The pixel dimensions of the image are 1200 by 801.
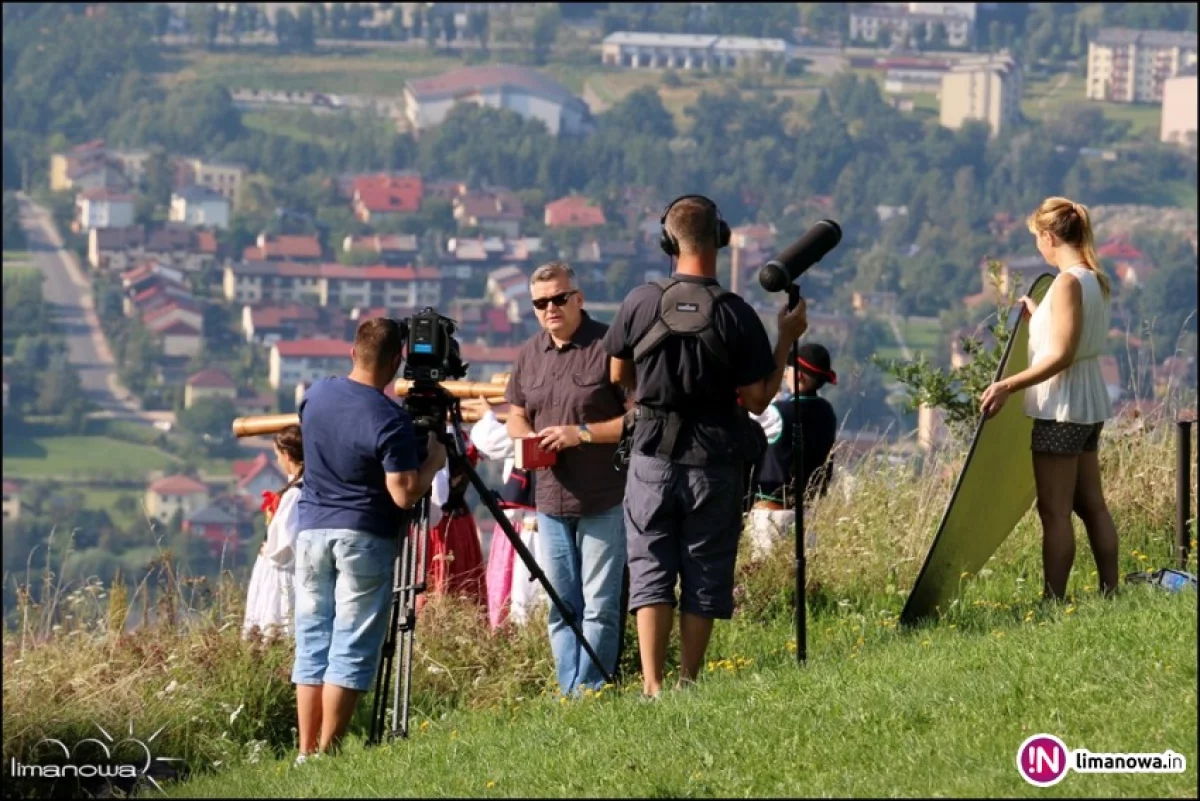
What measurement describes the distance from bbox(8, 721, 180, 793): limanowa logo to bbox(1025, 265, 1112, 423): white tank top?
2.69 metres

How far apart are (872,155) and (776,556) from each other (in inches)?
5876

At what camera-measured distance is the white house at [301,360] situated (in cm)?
10925

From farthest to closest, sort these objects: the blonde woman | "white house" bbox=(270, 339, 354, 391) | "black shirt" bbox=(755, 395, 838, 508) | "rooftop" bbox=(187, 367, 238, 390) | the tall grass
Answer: "rooftop" bbox=(187, 367, 238, 390)
"white house" bbox=(270, 339, 354, 391)
"black shirt" bbox=(755, 395, 838, 508)
the tall grass
the blonde woman

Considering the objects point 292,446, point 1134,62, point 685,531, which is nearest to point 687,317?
point 685,531

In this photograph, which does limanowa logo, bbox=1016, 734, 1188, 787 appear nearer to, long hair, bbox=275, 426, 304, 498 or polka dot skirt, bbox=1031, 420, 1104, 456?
polka dot skirt, bbox=1031, 420, 1104, 456

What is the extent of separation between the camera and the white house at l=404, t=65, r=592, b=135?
169 metres

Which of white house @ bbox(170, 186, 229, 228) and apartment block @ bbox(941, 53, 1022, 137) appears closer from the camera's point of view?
white house @ bbox(170, 186, 229, 228)

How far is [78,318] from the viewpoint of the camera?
416 ft

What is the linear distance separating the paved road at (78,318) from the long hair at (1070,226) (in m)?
106

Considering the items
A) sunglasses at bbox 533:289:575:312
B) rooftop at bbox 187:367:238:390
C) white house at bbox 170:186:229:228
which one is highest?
sunglasses at bbox 533:289:575:312

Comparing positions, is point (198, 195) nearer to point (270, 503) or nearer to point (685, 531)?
point (270, 503)

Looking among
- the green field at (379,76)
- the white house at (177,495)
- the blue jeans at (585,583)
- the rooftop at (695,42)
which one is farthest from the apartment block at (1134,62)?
the blue jeans at (585,583)

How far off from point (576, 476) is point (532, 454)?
0.49ft

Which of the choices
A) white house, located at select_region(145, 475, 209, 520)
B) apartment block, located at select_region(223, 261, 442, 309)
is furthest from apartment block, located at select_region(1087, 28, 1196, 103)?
white house, located at select_region(145, 475, 209, 520)
